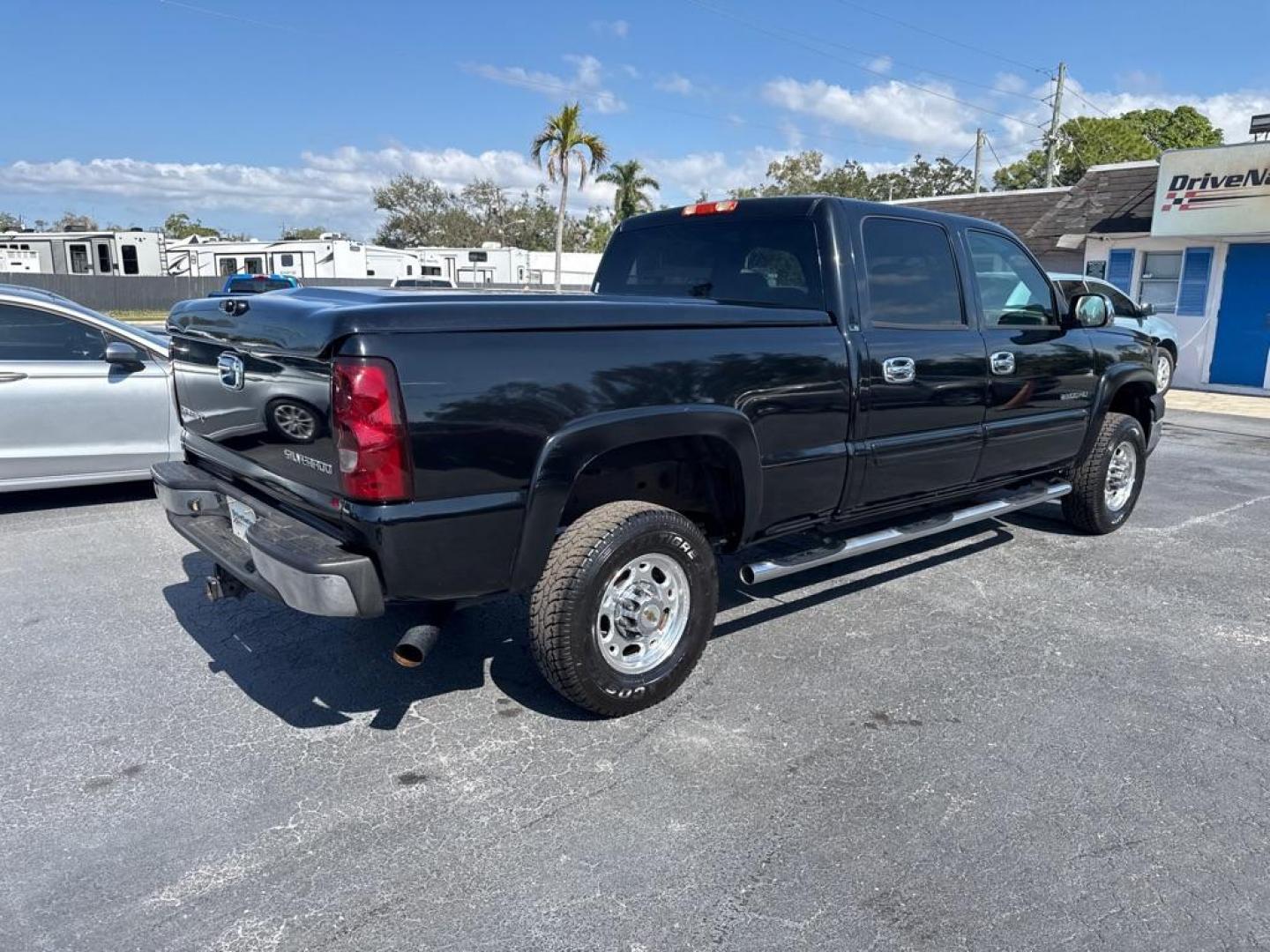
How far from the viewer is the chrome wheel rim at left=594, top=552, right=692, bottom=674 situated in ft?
11.5

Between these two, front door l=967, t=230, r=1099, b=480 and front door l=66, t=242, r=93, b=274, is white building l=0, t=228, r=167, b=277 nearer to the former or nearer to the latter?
front door l=66, t=242, r=93, b=274

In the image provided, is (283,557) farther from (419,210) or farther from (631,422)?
(419,210)

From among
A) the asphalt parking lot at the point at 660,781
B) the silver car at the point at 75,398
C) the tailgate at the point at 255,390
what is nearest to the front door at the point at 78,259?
the silver car at the point at 75,398

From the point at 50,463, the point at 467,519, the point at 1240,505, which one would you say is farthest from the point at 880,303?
the point at 50,463

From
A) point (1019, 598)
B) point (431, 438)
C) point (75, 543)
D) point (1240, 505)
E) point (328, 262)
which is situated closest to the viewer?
point (431, 438)

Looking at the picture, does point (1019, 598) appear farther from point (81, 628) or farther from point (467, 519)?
point (81, 628)

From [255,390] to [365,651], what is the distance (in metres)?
1.39

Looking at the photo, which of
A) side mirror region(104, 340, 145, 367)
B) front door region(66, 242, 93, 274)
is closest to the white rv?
front door region(66, 242, 93, 274)

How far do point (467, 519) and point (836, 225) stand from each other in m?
2.31

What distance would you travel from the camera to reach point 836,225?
4.24m

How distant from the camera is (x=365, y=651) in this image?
4.20 meters

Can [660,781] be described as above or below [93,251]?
below

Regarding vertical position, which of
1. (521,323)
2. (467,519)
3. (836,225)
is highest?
(836,225)

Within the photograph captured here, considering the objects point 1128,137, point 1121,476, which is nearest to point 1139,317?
point 1121,476
